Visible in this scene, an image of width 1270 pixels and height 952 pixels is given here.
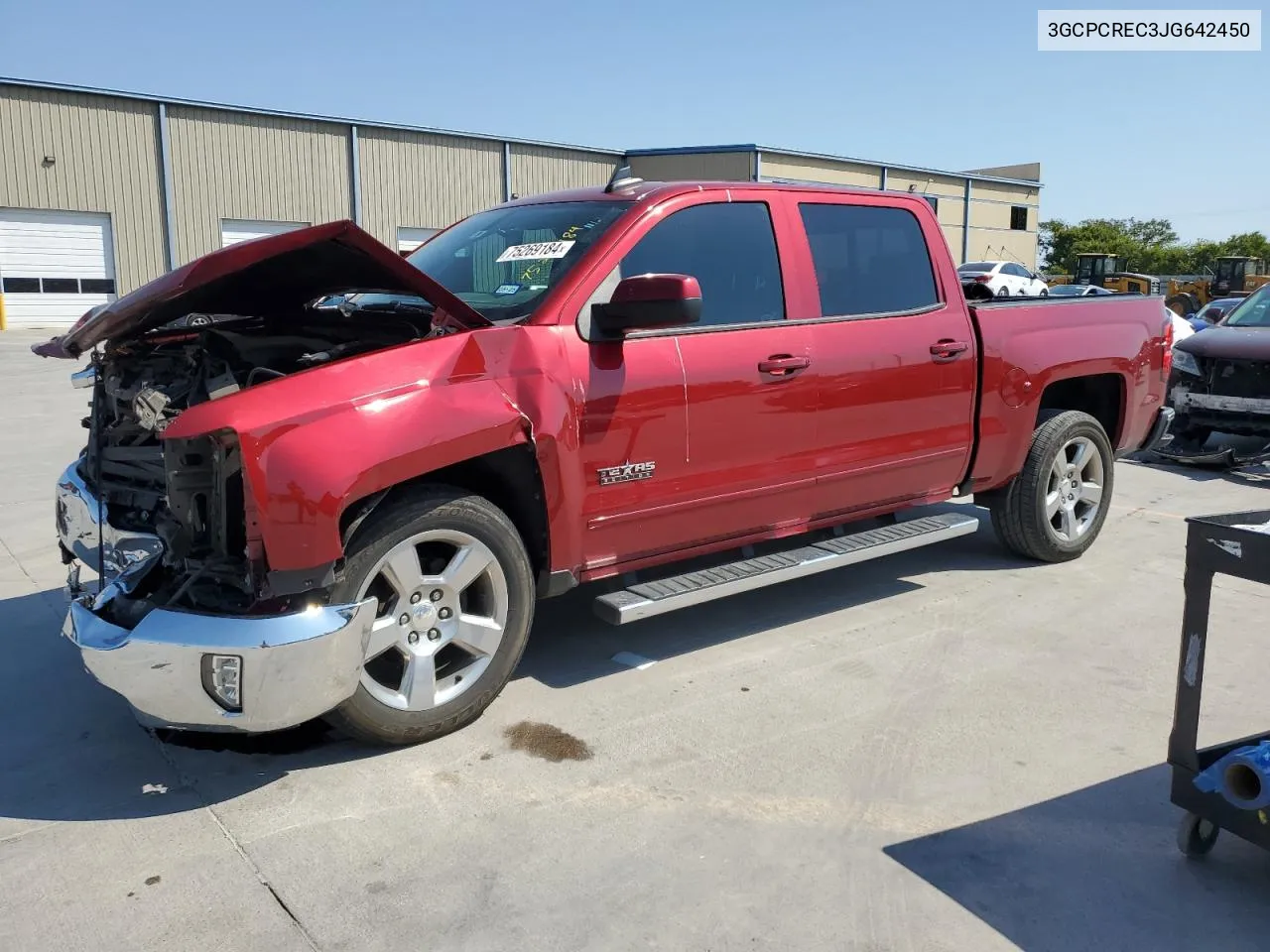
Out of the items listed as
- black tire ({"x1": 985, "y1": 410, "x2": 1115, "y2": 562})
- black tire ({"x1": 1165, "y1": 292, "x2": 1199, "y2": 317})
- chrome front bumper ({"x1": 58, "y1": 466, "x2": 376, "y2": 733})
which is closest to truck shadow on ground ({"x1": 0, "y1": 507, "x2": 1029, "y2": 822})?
chrome front bumper ({"x1": 58, "y1": 466, "x2": 376, "y2": 733})

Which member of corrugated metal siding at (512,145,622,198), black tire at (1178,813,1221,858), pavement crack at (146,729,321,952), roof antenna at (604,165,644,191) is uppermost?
corrugated metal siding at (512,145,622,198)

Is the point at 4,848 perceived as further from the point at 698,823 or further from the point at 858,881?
the point at 858,881

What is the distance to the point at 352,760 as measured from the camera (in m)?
3.49

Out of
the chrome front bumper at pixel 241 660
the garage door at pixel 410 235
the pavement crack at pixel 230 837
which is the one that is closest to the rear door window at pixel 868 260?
the chrome front bumper at pixel 241 660

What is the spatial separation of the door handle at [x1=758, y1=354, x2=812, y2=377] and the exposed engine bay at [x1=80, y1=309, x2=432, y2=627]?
1411mm

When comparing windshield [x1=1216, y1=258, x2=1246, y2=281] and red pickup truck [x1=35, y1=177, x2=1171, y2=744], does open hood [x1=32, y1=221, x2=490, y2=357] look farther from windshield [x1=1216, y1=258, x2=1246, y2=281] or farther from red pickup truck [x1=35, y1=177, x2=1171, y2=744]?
windshield [x1=1216, y1=258, x2=1246, y2=281]

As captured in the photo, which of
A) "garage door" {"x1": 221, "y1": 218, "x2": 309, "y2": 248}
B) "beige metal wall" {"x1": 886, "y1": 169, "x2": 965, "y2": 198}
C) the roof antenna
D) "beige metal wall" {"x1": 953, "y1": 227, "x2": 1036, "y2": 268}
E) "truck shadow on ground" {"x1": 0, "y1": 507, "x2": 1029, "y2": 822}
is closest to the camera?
"truck shadow on ground" {"x1": 0, "y1": 507, "x2": 1029, "y2": 822}

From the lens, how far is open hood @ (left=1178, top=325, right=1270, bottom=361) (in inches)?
352

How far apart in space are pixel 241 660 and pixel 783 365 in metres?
2.47

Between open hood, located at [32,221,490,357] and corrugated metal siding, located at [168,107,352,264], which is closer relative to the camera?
open hood, located at [32,221,490,357]

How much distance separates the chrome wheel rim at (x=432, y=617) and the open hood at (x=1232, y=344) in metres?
8.02

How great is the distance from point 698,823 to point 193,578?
1750mm

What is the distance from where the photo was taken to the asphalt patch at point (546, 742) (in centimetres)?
354

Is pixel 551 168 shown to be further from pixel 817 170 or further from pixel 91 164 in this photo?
pixel 91 164
